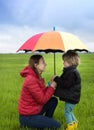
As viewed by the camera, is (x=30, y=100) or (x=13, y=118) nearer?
(x=30, y=100)

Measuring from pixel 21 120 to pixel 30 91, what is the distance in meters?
0.71

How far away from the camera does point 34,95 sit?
7969mm

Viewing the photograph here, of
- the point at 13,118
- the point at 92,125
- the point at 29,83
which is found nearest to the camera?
the point at 29,83

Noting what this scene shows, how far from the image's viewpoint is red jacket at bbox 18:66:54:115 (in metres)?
7.96

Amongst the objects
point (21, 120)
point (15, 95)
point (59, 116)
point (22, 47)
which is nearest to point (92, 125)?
point (59, 116)

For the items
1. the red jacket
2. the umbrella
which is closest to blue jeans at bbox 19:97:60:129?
the red jacket

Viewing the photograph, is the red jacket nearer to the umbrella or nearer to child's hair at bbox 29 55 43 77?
child's hair at bbox 29 55 43 77

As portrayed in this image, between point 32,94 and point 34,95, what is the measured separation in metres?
0.04

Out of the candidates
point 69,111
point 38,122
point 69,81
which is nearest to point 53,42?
point 69,81

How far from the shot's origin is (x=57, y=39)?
8.08 metres

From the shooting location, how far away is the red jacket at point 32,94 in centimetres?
796

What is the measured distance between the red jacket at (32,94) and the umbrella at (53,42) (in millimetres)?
432

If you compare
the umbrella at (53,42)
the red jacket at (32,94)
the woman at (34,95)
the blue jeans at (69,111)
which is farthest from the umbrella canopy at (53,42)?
the blue jeans at (69,111)

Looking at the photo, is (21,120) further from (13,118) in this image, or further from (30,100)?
(13,118)
